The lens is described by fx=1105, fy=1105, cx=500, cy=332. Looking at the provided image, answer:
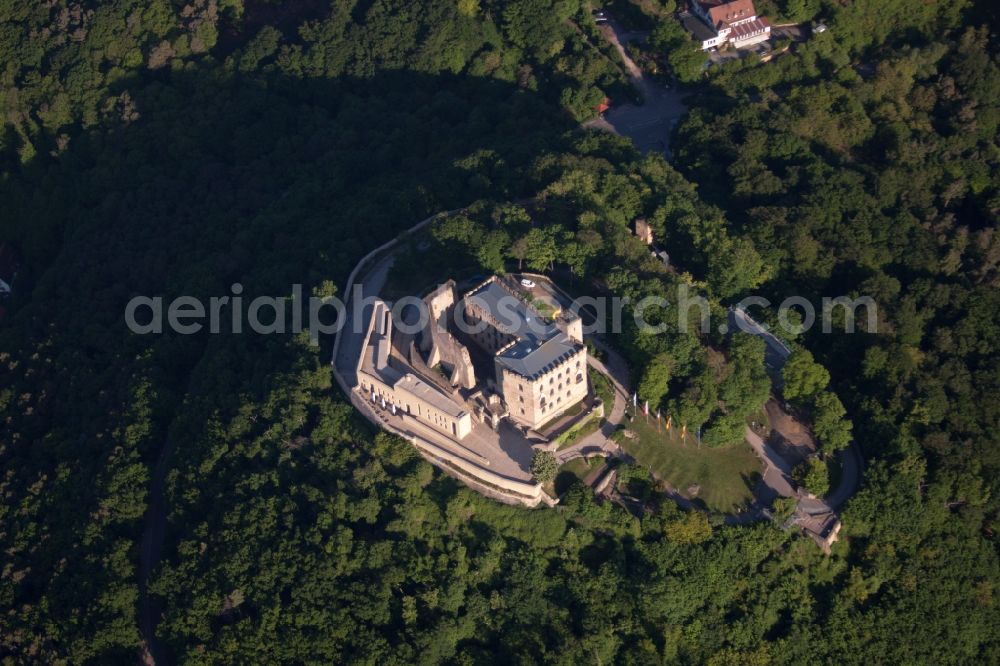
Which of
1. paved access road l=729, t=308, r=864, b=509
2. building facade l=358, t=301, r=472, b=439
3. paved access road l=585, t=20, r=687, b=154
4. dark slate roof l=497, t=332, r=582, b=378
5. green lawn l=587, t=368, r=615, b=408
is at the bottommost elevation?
paved access road l=729, t=308, r=864, b=509

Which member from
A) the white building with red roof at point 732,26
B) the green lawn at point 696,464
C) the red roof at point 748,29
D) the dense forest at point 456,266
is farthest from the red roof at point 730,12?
the green lawn at point 696,464

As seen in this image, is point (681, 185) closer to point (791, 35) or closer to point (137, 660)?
point (791, 35)

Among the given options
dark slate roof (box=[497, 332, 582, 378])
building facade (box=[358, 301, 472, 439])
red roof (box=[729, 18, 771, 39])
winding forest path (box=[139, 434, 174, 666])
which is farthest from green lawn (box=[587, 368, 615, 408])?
red roof (box=[729, 18, 771, 39])

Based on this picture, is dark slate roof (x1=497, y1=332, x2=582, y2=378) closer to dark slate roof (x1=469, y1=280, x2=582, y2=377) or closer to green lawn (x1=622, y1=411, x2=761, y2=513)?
dark slate roof (x1=469, y1=280, x2=582, y2=377)

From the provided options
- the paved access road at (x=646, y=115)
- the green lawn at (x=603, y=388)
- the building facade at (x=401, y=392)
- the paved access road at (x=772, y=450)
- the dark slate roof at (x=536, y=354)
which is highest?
the dark slate roof at (x=536, y=354)

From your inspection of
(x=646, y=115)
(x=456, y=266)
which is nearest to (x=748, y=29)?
(x=646, y=115)

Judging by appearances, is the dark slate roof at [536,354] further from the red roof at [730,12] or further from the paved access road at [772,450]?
the red roof at [730,12]

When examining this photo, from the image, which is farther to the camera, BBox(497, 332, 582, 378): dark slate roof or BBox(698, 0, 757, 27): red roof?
BBox(698, 0, 757, 27): red roof
